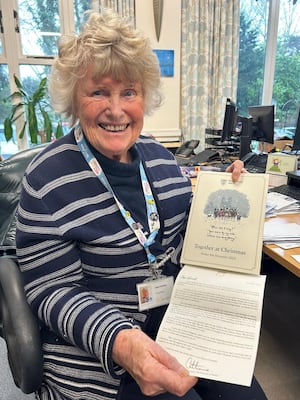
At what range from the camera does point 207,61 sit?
362cm

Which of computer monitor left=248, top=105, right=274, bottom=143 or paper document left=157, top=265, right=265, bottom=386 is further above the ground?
computer monitor left=248, top=105, right=274, bottom=143

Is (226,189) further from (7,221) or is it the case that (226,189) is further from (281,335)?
(281,335)

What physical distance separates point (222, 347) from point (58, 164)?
612 mm

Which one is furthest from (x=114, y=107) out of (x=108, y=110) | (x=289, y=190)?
(x=289, y=190)

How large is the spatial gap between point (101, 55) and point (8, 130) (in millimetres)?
2736

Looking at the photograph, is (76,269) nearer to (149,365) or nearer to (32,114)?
(149,365)

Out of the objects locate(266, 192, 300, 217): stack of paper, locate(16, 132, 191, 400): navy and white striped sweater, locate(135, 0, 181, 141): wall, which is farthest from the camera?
locate(135, 0, 181, 141): wall

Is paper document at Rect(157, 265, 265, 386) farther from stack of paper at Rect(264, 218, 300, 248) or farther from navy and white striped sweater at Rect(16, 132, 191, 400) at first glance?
stack of paper at Rect(264, 218, 300, 248)

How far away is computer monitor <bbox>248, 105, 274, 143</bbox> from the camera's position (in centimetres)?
236

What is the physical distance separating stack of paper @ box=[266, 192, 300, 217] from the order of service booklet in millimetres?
362

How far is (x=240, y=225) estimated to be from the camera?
1002 mm

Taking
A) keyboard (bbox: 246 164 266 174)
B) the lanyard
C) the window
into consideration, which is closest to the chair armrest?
the lanyard

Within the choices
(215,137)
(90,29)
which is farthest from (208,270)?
(215,137)

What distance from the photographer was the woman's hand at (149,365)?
675 millimetres
